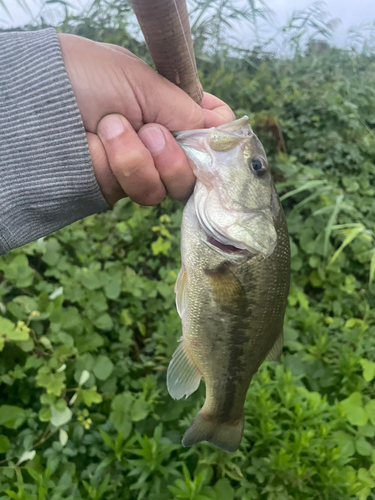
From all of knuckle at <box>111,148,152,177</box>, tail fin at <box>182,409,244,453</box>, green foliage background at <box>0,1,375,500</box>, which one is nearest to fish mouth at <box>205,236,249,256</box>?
knuckle at <box>111,148,152,177</box>

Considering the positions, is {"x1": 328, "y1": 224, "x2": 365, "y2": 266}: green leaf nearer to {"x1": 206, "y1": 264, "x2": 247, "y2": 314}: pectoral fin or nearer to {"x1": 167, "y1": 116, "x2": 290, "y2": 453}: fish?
{"x1": 167, "y1": 116, "x2": 290, "y2": 453}: fish

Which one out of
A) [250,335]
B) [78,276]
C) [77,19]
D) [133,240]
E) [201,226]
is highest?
[77,19]

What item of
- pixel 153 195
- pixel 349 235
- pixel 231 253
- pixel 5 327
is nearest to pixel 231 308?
pixel 231 253

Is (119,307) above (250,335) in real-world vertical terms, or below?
below

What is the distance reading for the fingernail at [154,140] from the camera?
1.22 m

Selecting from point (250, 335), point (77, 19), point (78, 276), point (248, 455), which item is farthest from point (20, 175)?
point (77, 19)

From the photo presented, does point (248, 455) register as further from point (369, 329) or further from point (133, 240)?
point (133, 240)

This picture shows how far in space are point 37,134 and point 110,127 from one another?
8.8 inches

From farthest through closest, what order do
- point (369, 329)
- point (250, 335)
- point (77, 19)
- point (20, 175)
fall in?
1. point (77, 19)
2. point (369, 329)
3. point (250, 335)
4. point (20, 175)

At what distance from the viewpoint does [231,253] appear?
1338 mm

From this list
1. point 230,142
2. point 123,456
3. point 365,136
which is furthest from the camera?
point 365,136

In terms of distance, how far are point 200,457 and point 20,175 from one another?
151cm

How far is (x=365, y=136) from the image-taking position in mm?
4523

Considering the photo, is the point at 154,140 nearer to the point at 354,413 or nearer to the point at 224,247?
the point at 224,247
